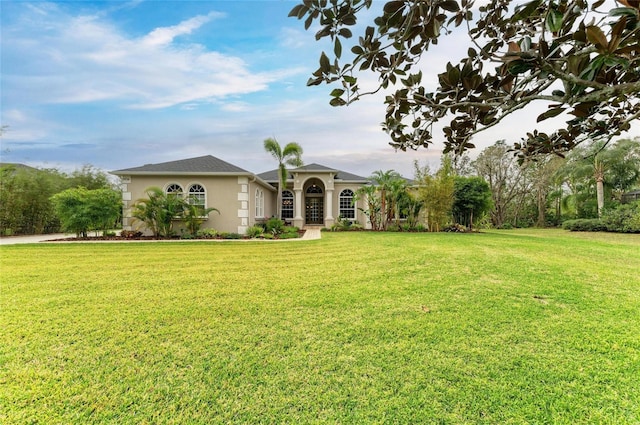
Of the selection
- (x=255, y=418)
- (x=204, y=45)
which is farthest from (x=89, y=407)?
(x=204, y=45)

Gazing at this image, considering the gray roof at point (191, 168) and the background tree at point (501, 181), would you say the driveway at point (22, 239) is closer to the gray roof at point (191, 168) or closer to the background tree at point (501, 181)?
the gray roof at point (191, 168)

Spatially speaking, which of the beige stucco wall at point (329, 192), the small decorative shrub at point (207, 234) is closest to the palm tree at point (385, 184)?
the beige stucco wall at point (329, 192)

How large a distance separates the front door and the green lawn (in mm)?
15498

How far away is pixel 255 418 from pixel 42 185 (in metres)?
19.1

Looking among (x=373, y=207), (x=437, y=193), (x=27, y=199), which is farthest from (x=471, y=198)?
(x=27, y=199)

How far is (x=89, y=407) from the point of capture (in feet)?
6.63

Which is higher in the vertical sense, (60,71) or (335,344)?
(60,71)

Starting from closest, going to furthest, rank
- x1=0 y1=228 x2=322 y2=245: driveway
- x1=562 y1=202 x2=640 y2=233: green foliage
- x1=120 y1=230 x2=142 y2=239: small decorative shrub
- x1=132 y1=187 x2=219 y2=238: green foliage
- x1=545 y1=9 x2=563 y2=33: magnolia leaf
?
x1=545 y1=9 x2=563 y2=33: magnolia leaf → x1=0 y1=228 x2=322 y2=245: driveway → x1=132 y1=187 x2=219 y2=238: green foliage → x1=120 y1=230 x2=142 y2=239: small decorative shrub → x1=562 y1=202 x2=640 y2=233: green foliage

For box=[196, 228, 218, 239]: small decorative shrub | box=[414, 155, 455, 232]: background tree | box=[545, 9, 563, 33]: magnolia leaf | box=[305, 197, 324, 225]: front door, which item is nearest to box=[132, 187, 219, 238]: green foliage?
box=[196, 228, 218, 239]: small decorative shrub

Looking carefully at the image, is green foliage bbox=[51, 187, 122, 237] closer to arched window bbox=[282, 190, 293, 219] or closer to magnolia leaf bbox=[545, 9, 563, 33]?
arched window bbox=[282, 190, 293, 219]

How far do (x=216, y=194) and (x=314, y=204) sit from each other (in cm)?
887

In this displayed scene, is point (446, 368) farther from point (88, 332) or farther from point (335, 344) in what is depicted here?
point (88, 332)

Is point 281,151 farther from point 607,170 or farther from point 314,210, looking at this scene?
point 607,170

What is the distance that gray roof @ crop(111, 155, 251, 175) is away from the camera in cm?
1334
